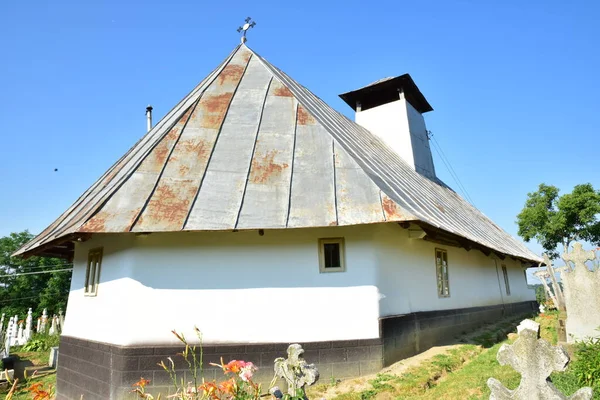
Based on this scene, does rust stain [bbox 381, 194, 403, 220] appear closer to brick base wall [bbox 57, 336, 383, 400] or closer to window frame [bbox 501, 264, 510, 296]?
brick base wall [bbox 57, 336, 383, 400]

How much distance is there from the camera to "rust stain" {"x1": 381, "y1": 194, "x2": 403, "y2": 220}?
6.29 metres

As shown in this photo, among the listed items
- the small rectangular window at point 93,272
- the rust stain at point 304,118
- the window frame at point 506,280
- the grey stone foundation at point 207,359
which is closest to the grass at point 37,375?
the grey stone foundation at point 207,359

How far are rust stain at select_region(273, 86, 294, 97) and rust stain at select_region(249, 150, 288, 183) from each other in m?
2.24

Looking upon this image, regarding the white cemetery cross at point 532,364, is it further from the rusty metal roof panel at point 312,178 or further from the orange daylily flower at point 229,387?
the rusty metal roof panel at point 312,178

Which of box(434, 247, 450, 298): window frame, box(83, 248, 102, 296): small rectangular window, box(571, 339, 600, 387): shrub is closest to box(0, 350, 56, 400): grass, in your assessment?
box(83, 248, 102, 296): small rectangular window

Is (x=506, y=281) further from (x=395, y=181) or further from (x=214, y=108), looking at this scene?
(x=214, y=108)

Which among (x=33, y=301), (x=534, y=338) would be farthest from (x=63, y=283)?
(x=534, y=338)

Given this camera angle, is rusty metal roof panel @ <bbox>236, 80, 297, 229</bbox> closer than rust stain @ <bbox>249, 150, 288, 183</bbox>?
Yes

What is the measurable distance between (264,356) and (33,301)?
40.3 m

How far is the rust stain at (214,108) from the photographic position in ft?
27.6

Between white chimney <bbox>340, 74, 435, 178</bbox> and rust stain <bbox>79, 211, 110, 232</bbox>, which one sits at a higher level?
white chimney <bbox>340, 74, 435, 178</bbox>

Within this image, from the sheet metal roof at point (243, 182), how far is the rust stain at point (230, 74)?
859mm

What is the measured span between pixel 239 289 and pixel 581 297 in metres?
6.71

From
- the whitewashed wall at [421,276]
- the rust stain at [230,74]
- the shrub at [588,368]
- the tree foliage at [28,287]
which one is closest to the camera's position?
the shrub at [588,368]
